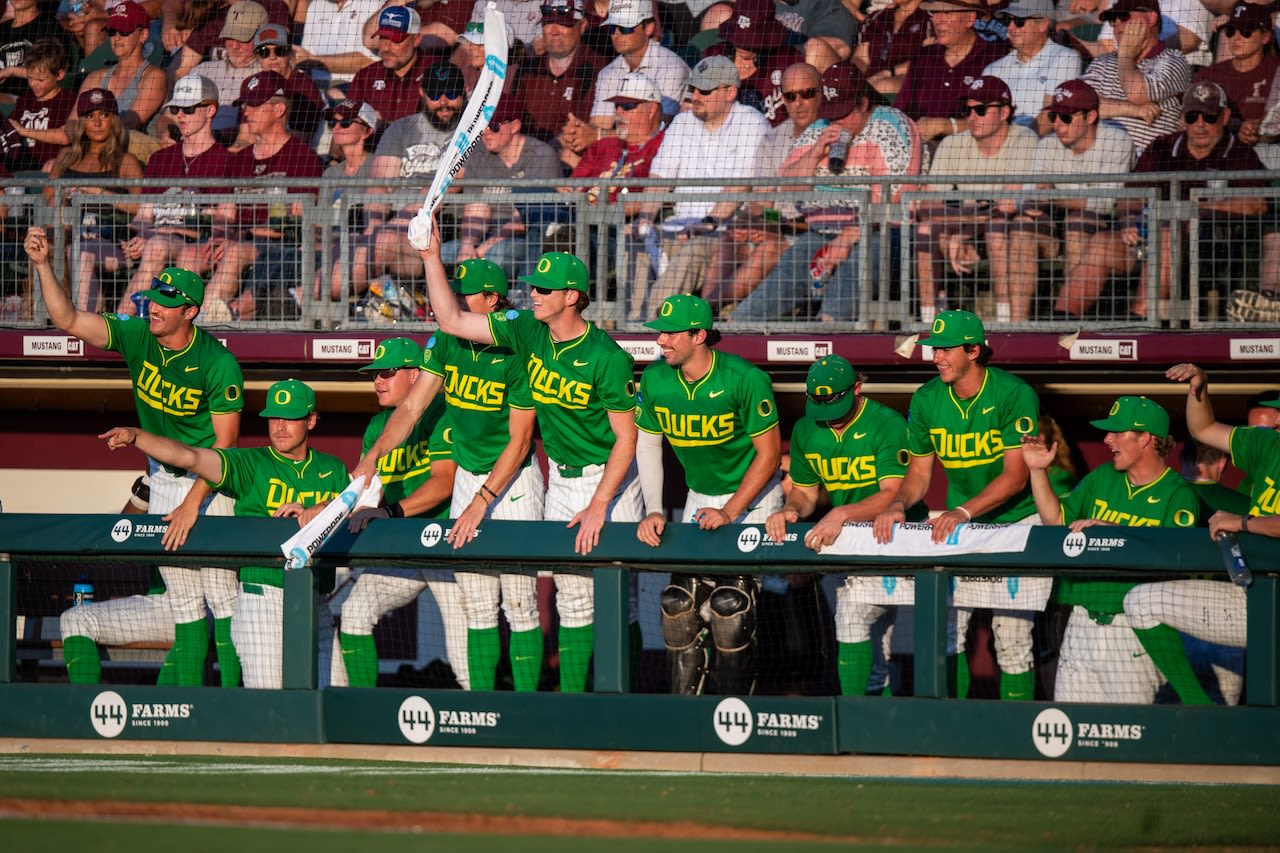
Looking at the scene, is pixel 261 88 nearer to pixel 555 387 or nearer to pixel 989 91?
pixel 555 387

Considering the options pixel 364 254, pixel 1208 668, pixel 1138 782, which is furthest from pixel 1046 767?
pixel 364 254

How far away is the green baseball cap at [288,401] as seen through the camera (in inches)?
273

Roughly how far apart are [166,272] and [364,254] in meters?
1.55

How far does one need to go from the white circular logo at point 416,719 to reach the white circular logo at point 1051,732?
8.14ft

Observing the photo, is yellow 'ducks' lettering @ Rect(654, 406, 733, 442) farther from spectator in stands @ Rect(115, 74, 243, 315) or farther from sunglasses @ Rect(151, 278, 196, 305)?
spectator in stands @ Rect(115, 74, 243, 315)

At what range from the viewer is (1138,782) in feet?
19.2

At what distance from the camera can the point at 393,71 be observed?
9.61 metres

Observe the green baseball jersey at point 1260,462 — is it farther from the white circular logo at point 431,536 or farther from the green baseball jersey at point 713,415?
the white circular logo at point 431,536

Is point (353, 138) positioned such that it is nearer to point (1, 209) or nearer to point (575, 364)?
point (1, 209)

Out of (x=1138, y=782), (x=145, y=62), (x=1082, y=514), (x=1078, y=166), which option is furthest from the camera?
(x=145, y=62)

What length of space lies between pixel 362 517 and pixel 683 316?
1657 millimetres

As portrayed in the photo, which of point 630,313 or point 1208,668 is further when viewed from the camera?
point 630,313

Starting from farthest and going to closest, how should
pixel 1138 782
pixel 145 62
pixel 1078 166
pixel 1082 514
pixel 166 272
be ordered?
pixel 145 62 < pixel 1078 166 < pixel 166 272 < pixel 1082 514 < pixel 1138 782

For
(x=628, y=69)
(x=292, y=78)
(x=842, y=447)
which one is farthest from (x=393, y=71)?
(x=842, y=447)
